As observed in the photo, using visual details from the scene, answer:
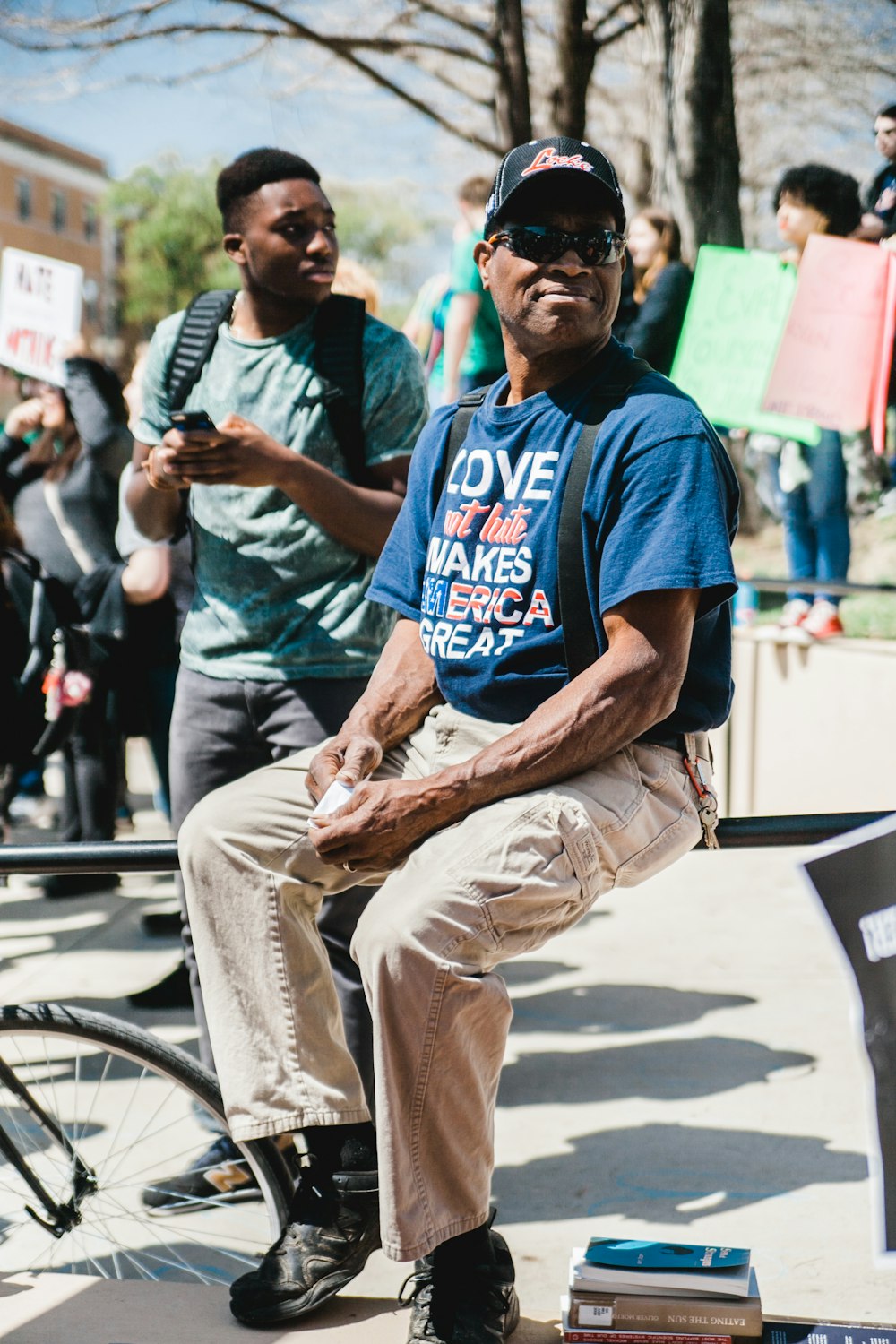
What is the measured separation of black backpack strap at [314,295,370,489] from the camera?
3.23 meters

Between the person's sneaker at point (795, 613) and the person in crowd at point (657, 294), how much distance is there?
1.22 metres

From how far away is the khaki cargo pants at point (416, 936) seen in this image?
2.14 meters

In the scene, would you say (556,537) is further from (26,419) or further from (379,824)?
(26,419)

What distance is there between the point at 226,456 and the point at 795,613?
13.8 ft

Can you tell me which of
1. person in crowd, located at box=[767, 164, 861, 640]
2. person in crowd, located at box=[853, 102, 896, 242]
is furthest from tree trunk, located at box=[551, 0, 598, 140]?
person in crowd, located at box=[767, 164, 861, 640]

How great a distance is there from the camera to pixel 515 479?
2465 mm

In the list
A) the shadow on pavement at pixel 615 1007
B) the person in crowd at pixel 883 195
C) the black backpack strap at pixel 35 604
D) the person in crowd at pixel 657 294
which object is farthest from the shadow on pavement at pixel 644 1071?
the person in crowd at pixel 883 195

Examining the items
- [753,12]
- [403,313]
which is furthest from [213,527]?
[403,313]

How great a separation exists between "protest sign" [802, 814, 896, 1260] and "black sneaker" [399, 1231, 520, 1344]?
25.1 inches

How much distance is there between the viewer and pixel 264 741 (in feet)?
11.0

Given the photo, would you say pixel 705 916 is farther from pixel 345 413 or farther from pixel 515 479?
pixel 515 479

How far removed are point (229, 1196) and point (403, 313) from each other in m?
43.2

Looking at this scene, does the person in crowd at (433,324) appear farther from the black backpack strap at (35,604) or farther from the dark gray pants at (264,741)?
the dark gray pants at (264,741)

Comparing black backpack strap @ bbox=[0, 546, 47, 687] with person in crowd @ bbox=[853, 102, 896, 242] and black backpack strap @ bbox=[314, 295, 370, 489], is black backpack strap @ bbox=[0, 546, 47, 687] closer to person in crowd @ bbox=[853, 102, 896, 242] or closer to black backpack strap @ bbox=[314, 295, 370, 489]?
black backpack strap @ bbox=[314, 295, 370, 489]
